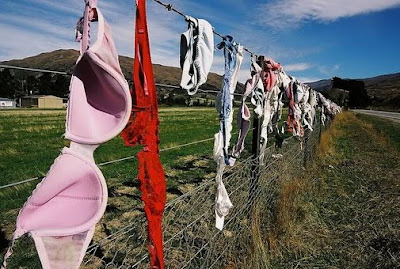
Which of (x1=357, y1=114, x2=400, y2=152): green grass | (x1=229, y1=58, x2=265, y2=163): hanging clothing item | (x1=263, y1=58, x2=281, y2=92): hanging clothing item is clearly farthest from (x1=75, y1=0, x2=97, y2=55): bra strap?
(x1=357, y1=114, x2=400, y2=152): green grass

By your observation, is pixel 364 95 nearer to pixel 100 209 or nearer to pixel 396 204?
pixel 396 204

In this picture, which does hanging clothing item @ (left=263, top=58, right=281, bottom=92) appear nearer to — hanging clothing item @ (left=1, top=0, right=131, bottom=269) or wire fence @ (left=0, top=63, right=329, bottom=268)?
wire fence @ (left=0, top=63, right=329, bottom=268)

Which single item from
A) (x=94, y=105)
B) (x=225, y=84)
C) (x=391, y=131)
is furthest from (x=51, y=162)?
(x=391, y=131)

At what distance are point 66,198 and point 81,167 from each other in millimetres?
97

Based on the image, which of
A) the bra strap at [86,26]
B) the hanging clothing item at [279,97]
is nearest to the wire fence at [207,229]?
the hanging clothing item at [279,97]

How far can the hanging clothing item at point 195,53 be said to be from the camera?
5.57ft

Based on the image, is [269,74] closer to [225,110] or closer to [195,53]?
[225,110]

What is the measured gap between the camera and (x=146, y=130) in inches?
49.3

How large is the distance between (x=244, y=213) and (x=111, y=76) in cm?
298

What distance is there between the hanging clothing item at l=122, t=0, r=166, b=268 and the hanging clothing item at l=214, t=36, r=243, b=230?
95cm

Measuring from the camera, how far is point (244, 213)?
12.3 ft

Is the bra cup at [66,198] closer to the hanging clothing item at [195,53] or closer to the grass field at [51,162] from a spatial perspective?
the grass field at [51,162]

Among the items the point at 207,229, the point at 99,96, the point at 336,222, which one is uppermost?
the point at 99,96

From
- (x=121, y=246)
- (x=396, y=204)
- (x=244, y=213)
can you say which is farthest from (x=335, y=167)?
(x=121, y=246)
